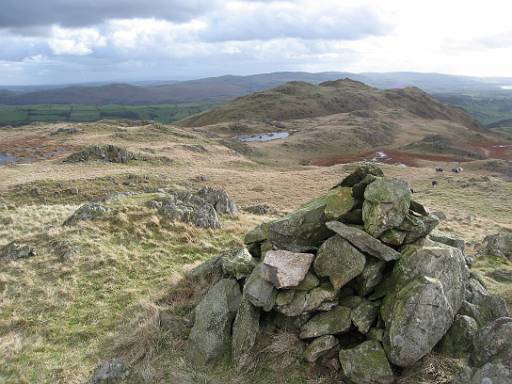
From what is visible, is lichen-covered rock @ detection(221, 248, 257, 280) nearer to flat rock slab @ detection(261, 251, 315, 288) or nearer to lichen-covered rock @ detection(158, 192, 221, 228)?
flat rock slab @ detection(261, 251, 315, 288)

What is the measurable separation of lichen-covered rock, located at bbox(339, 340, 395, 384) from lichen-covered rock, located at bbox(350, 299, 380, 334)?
1.34ft

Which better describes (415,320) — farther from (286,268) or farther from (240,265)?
(240,265)

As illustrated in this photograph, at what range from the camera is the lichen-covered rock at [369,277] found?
11.7m

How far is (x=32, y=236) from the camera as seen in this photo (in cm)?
2194

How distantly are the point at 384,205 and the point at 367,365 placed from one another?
4.51 metres

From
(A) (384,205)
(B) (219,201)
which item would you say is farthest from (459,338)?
(B) (219,201)

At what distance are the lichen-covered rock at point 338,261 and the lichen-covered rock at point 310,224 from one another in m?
0.88

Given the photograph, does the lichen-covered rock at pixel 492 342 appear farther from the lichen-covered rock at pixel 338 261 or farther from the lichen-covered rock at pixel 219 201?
the lichen-covered rock at pixel 219 201

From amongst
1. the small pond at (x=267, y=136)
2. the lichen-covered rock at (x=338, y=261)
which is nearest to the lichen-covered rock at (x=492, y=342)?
the lichen-covered rock at (x=338, y=261)

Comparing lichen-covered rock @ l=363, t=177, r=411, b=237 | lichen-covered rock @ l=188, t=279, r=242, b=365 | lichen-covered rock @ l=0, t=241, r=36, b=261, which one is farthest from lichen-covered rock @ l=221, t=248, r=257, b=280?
lichen-covered rock @ l=0, t=241, r=36, b=261

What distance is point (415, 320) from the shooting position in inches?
406

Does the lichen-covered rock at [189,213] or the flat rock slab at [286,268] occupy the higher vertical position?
the flat rock slab at [286,268]

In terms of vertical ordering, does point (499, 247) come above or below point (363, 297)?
below

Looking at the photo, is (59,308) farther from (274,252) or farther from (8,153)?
(8,153)
